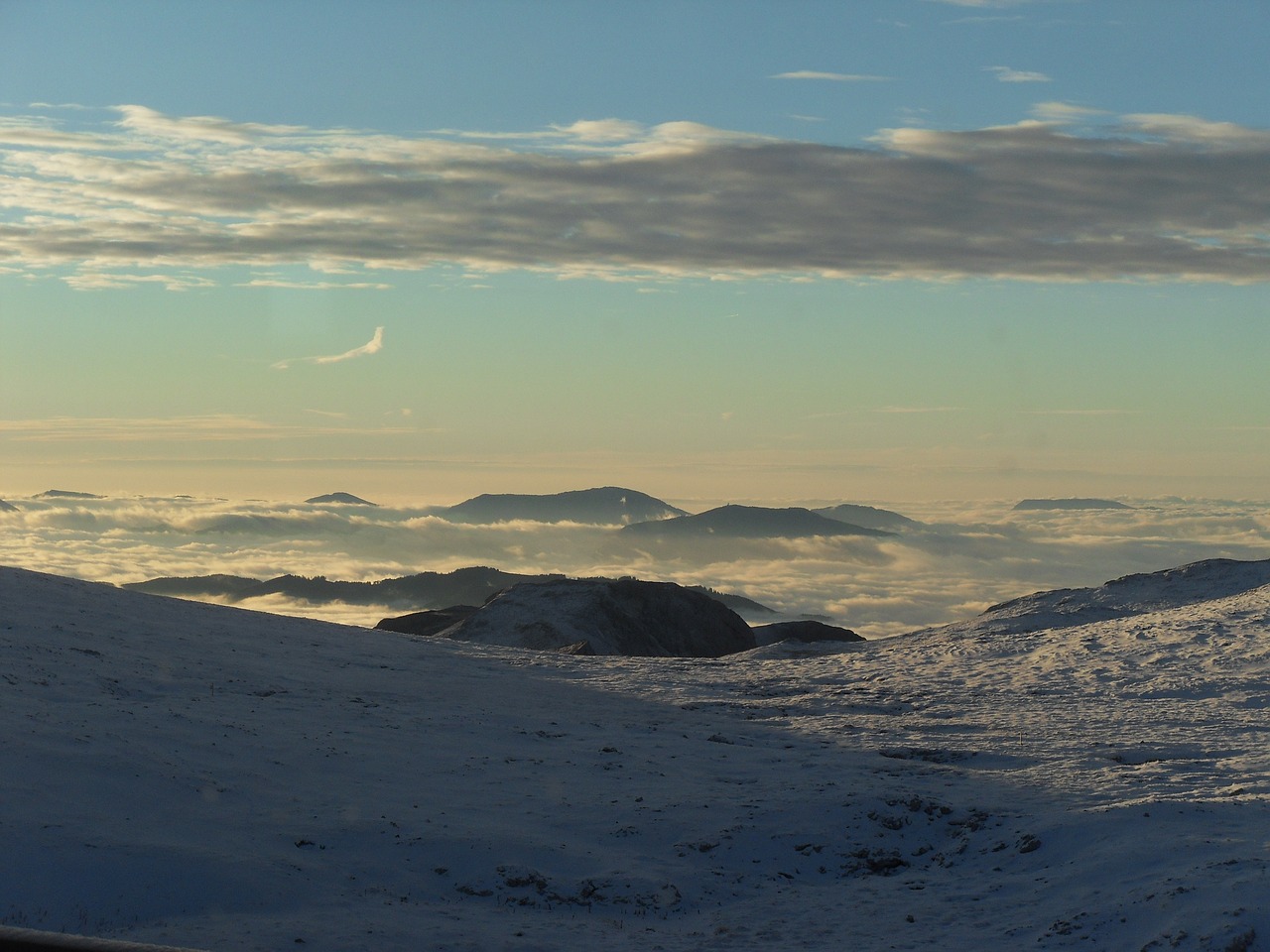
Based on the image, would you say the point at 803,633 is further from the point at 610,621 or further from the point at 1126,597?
the point at 1126,597

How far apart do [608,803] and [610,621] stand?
32569 millimetres

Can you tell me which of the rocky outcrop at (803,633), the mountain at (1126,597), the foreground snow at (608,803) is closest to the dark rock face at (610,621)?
the rocky outcrop at (803,633)

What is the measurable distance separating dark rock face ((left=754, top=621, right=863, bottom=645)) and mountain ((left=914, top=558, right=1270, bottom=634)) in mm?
16366

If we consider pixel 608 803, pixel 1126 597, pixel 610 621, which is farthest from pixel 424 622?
pixel 608 803

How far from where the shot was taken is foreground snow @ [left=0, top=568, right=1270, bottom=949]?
37.5 feet

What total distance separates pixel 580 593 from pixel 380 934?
38.5 metres

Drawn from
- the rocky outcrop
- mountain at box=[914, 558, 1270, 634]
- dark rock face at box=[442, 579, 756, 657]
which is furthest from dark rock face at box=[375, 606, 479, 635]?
mountain at box=[914, 558, 1270, 634]

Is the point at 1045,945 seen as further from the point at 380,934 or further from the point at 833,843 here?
the point at 380,934

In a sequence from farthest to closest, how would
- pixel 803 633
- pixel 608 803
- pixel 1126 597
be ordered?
pixel 803 633 < pixel 1126 597 < pixel 608 803

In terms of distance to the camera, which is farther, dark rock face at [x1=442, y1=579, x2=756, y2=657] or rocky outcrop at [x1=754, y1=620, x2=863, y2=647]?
rocky outcrop at [x1=754, y1=620, x2=863, y2=647]

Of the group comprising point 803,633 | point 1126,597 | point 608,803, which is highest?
point 1126,597

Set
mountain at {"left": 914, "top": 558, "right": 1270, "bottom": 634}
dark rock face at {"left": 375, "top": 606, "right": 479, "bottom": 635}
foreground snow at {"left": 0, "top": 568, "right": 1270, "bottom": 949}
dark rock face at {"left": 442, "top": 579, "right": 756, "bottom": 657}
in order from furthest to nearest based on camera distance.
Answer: dark rock face at {"left": 375, "top": 606, "right": 479, "bottom": 635} → dark rock face at {"left": 442, "top": 579, "right": 756, "bottom": 657} → mountain at {"left": 914, "top": 558, "right": 1270, "bottom": 634} → foreground snow at {"left": 0, "top": 568, "right": 1270, "bottom": 949}

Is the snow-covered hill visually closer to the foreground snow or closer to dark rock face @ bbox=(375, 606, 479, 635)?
the foreground snow

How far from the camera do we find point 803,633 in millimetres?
54969
